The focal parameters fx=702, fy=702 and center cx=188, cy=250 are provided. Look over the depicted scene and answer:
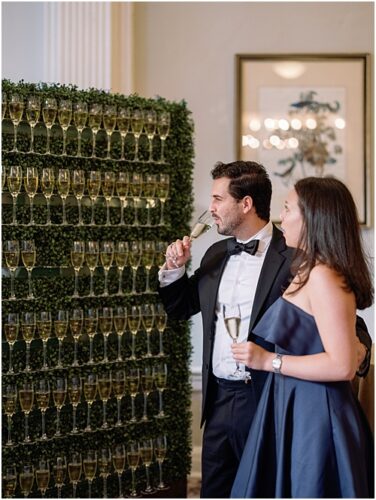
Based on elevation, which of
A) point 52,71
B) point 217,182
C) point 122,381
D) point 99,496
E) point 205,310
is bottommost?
point 99,496

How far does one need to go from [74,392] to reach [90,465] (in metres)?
0.44

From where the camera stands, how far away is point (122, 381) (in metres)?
4.25

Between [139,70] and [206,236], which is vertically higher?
[139,70]

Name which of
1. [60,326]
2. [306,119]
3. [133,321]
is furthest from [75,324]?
[306,119]

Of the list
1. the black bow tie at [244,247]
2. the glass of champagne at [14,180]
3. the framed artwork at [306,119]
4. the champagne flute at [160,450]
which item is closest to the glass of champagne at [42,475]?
the champagne flute at [160,450]

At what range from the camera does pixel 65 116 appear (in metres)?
4.04

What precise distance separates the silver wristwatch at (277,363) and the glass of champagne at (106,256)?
2.07m

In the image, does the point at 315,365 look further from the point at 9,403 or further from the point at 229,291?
the point at 9,403

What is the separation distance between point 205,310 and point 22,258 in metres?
1.27

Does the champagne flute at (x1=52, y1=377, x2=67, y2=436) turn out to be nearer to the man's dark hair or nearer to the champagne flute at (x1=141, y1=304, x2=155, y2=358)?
the champagne flute at (x1=141, y1=304, x2=155, y2=358)

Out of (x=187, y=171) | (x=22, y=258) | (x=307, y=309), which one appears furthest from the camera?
(x=187, y=171)

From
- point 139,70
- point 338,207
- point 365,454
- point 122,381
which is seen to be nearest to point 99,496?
point 122,381

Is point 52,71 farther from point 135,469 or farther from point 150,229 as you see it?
point 135,469

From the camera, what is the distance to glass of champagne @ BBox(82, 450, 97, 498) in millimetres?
4074
